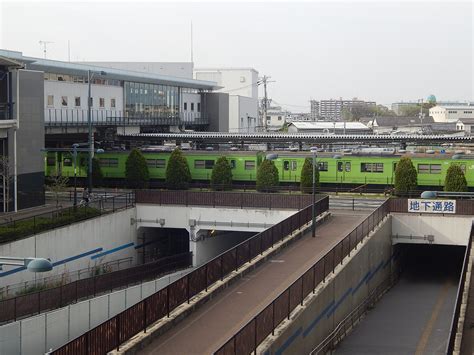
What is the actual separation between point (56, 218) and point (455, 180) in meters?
24.4

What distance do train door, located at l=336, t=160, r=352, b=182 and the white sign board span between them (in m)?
11.6

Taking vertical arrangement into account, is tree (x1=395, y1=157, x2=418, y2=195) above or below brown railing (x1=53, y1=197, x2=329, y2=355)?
above

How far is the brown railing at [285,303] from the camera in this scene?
1800 cm

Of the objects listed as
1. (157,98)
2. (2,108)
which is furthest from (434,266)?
(157,98)

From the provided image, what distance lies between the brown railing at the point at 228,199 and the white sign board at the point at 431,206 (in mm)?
5496

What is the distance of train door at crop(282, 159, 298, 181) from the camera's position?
2082 inches

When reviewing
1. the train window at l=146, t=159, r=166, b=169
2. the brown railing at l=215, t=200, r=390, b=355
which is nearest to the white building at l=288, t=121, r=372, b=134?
the train window at l=146, t=159, r=166, b=169

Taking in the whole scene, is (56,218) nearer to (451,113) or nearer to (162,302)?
(162,302)

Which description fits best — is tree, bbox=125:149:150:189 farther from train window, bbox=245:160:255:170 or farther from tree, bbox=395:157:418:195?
tree, bbox=395:157:418:195

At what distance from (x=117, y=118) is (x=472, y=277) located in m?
39.2

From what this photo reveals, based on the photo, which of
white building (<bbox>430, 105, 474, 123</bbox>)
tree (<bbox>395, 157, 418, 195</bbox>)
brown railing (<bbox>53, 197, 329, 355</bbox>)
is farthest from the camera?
white building (<bbox>430, 105, 474, 123</bbox>)

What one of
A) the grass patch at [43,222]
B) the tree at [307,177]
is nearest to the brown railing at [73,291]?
the grass patch at [43,222]

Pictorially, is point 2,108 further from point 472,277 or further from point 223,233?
point 472,277

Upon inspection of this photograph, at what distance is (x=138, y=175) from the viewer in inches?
2087
